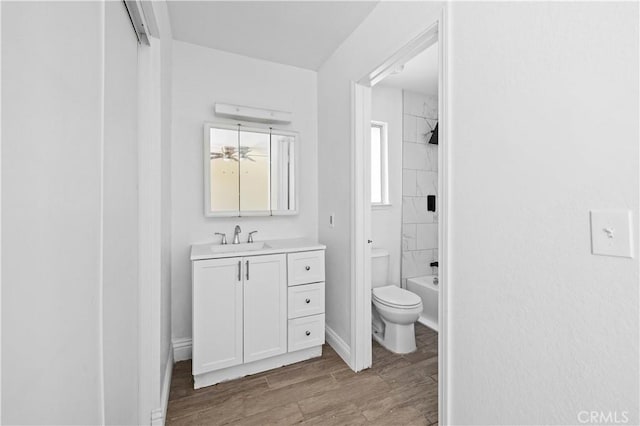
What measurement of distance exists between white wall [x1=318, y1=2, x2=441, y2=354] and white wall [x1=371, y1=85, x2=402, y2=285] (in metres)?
0.75

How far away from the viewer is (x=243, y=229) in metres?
2.39

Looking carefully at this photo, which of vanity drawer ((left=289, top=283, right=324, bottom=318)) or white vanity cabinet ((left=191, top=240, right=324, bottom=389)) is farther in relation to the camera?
vanity drawer ((left=289, top=283, right=324, bottom=318))

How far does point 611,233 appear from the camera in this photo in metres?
0.77

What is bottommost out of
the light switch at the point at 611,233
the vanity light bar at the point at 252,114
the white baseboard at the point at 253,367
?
the white baseboard at the point at 253,367

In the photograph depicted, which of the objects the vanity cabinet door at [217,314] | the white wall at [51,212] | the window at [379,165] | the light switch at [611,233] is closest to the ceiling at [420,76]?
the window at [379,165]

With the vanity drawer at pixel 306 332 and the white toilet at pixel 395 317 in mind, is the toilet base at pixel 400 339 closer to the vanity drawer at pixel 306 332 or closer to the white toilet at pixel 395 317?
the white toilet at pixel 395 317

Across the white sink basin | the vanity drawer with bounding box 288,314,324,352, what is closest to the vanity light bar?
the white sink basin

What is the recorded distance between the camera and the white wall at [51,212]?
1.46 ft

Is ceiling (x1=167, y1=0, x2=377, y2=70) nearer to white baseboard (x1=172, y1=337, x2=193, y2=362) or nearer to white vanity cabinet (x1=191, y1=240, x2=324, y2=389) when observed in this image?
white vanity cabinet (x1=191, y1=240, x2=324, y2=389)

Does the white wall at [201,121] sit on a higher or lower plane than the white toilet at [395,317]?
higher

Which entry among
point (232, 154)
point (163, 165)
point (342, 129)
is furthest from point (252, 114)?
point (163, 165)

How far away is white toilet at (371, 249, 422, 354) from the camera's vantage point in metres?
2.22

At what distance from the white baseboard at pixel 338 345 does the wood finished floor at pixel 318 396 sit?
5 cm

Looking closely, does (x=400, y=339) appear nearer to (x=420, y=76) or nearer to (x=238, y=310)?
(x=238, y=310)
